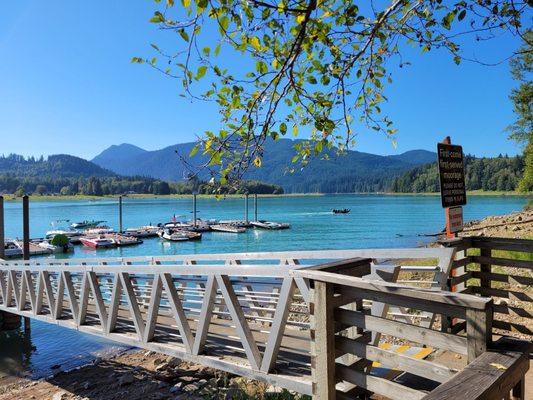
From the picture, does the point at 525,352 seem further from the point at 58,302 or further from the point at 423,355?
the point at 58,302

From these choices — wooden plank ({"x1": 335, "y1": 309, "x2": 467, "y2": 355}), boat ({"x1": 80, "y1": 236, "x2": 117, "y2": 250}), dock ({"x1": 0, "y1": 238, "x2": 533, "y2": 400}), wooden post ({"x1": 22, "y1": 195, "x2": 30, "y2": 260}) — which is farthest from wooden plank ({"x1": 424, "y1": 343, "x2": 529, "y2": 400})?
boat ({"x1": 80, "y1": 236, "x2": 117, "y2": 250})

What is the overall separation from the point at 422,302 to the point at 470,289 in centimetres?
466

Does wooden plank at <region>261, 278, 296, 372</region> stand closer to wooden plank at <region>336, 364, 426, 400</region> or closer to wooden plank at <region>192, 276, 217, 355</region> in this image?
wooden plank at <region>192, 276, 217, 355</region>

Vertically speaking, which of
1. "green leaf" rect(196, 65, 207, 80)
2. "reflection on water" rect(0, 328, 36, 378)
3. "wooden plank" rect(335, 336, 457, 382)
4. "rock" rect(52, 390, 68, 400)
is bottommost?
"reflection on water" rect(0, 328, 36, 378)

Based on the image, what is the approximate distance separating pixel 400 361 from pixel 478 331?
0.78 meters

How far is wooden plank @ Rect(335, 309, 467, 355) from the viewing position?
2547 millimetres

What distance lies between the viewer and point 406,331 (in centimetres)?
287

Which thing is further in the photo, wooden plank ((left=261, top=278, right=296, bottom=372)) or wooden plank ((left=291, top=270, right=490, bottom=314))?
wooden plank ((left=261, top=278, right=296, bottom=372))

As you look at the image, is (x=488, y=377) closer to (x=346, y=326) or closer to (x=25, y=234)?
(x=346, y=326)

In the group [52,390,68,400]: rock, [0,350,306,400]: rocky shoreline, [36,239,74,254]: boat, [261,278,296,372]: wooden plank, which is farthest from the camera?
[36,239,74,254]: boat

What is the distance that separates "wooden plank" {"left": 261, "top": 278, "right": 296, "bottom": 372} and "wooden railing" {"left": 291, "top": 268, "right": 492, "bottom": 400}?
46.0 inches

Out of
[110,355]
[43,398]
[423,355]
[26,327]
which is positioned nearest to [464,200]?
[423,355]

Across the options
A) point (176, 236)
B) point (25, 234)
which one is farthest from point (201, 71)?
point (176, 236)

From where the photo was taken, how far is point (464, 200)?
286 inches
